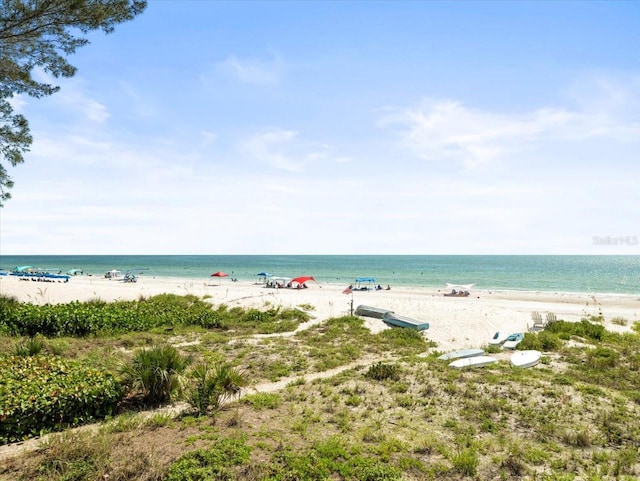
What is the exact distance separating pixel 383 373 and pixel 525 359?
5.52 meters

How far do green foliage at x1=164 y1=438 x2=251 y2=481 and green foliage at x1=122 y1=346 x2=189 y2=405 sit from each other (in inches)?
123

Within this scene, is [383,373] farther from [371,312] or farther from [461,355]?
[371,312]

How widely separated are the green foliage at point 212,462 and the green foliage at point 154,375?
10.3 ft

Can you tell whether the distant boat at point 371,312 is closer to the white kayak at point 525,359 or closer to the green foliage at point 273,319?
the green foliage at point 273,319

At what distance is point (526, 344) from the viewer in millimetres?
16344

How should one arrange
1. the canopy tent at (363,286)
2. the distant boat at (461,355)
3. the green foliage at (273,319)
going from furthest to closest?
the canopy tent at (363,286) < the green foliage at (273,319) < the distant boat at (461,355)

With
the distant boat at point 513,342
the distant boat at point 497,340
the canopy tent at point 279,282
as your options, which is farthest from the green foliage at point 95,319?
the canopy tent at point 279,282

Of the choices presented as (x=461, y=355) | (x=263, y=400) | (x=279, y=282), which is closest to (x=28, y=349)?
(x=263, y=400)

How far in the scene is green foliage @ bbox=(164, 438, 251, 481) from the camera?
19.1ft

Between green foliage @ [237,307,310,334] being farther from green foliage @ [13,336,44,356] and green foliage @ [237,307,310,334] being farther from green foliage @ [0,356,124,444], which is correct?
green foliage @ [0,356,124,444]

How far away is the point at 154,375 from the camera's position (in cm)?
930

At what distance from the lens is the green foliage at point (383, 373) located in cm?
1124

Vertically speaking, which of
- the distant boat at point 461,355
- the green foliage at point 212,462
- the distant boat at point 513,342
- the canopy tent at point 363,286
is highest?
the green foliage at point 212,462

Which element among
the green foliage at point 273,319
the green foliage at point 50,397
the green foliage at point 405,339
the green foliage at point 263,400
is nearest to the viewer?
the green foliage at point 50,397
